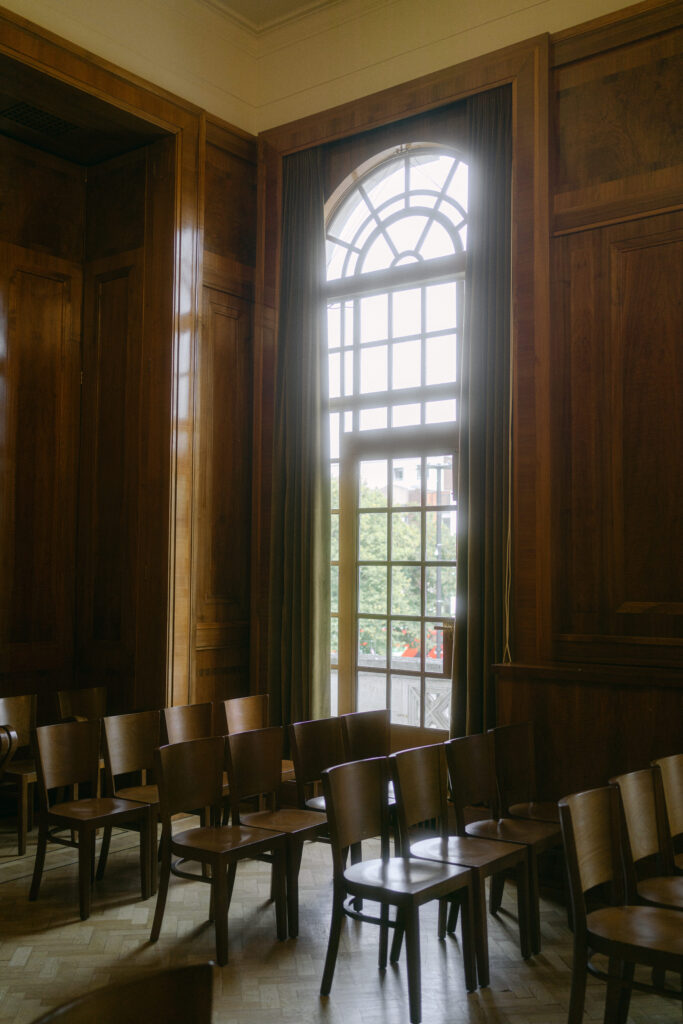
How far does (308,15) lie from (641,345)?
10.6 ft

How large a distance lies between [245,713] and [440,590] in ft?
4.40

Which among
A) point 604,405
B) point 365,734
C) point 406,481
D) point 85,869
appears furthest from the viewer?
point 406,481

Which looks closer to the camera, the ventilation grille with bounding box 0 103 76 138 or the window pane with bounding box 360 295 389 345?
the ventilation grille with bounding box 0 103 76 138

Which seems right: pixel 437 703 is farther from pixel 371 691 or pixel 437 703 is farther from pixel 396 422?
pixel 396 422

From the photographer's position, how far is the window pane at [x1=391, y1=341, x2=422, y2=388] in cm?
574

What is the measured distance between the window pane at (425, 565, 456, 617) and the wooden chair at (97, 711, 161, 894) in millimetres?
1760

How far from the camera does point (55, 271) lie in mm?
6043

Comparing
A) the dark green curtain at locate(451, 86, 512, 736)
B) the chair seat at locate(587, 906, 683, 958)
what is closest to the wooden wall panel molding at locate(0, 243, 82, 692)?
the dark green curtain at locate(451, 86, 512, 736)

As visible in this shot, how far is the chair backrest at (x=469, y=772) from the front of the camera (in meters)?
3.72

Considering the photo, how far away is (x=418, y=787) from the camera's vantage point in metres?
3.57

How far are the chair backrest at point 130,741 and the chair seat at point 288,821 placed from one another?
2.10ft

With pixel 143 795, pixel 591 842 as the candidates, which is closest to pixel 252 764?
pixel 143 795

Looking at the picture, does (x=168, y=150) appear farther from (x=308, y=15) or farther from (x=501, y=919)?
(x=501, y=919)

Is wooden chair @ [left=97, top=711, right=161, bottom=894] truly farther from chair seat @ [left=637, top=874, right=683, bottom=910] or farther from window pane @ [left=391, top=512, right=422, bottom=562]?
chair seat @ [left=637, top=874, right=683, bottom=910]
